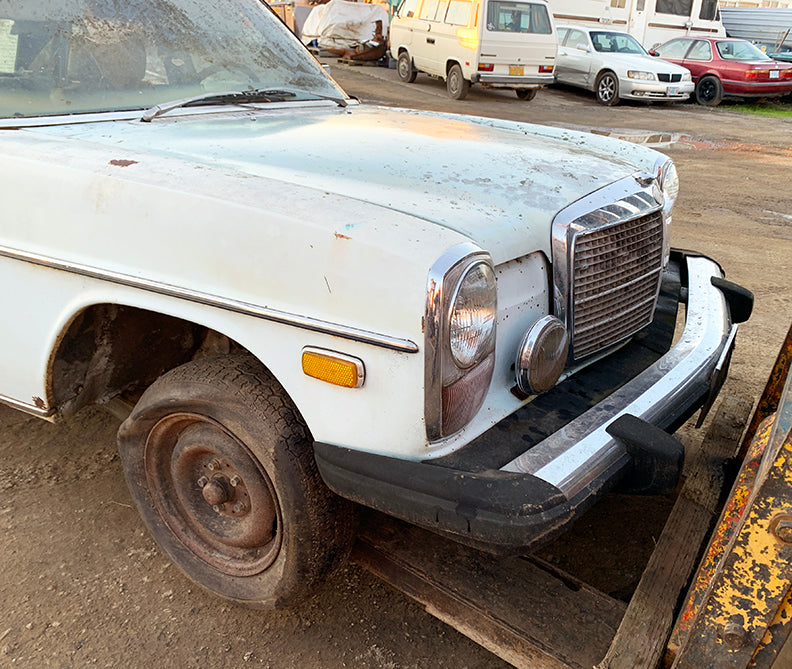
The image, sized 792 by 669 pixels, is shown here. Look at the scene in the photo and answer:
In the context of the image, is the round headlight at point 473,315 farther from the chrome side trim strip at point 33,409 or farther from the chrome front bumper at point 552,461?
the chrome side trim strip at point 33,409

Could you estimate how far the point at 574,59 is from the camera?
1588 cm

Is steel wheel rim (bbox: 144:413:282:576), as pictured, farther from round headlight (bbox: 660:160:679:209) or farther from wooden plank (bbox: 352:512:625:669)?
round headlight (bbox: 660:160:679:209)

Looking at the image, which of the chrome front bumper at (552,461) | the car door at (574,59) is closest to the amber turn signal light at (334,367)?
the chrome front bumper at (552,461)

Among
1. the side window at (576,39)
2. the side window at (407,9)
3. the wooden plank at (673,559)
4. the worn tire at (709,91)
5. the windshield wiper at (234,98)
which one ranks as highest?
the windshield wiper at (234,98)

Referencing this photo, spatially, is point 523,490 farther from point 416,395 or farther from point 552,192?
point 552,192

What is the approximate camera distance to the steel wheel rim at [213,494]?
81.3 inches

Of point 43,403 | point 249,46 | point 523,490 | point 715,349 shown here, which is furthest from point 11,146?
point 715,349

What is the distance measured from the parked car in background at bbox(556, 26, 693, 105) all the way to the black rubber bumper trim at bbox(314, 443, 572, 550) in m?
14.9

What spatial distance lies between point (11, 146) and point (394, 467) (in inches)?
62.0

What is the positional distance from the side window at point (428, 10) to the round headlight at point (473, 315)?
14278 millimetres

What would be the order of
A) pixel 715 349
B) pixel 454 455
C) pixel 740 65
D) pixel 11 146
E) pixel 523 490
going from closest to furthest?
1. pixel 523 490
2. pixel 454 455
3. pixel 11 146
4. pixel 715 349
5. pixel 740 65

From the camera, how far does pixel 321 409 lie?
6.07 ft

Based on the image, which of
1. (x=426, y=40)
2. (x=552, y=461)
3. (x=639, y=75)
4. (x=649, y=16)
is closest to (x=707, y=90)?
(x=639, y=75)

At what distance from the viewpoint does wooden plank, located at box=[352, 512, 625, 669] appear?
1.92 meters
